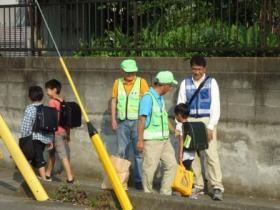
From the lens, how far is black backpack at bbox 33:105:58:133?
857 cm

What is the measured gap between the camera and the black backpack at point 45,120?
8570 millimetres

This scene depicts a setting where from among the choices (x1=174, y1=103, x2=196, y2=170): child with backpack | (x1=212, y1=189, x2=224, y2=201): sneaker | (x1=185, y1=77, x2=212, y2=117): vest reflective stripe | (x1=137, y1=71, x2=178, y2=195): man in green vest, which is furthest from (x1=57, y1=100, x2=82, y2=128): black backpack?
(x1=212, y1=189, x2=224, y2=201): sneaker

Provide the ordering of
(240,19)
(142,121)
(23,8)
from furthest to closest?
(23,8) < (240,19) < (142,121)

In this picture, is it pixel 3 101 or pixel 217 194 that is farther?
pixel 3 101

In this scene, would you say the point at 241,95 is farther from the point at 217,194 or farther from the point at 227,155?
the point at 217,194

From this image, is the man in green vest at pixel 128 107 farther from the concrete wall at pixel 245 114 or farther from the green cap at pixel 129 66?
the concrete wall at pixel 245 114

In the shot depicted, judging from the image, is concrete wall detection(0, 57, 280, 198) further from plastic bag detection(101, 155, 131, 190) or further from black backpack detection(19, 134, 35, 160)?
plastic bag detection(101, 155, 131, 190)

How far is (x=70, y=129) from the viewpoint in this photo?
31.4 feet

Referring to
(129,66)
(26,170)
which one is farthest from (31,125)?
(129,66)

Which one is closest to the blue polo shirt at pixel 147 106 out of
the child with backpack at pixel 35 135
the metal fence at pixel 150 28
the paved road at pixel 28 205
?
the paved road at pixel 28 205

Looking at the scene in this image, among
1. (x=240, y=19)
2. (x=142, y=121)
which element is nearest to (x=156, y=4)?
(x=240, y=19)

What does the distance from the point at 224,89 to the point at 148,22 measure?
1.88m

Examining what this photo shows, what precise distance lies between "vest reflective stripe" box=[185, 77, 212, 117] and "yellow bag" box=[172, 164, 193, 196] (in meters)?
0.79

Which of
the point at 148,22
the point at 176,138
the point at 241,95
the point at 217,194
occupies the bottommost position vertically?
the point at 217,194
